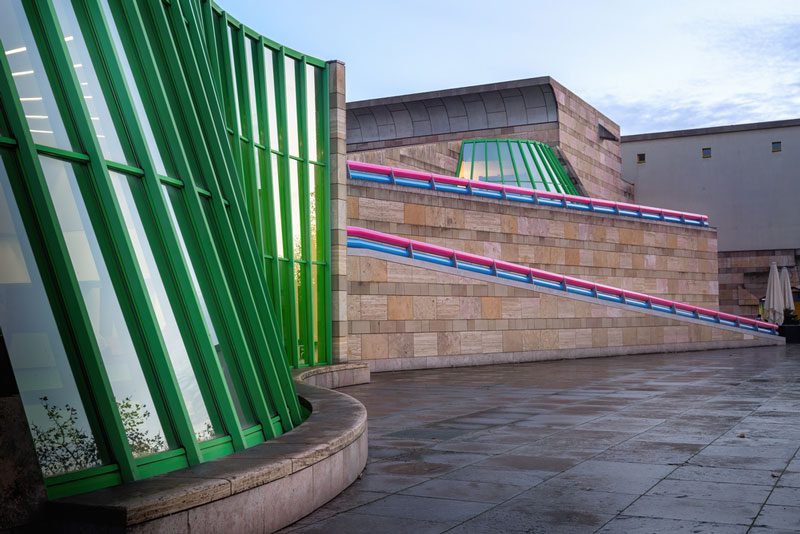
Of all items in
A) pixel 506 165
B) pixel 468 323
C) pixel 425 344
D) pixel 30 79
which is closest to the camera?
pixel 30 79

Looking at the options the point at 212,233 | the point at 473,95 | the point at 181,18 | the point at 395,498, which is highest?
the point at 473,95

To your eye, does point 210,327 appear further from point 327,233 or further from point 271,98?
point 327,233

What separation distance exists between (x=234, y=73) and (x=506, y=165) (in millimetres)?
24807

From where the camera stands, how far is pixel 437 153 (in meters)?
40.0

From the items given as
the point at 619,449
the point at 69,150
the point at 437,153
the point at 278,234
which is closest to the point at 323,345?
the point at 278,234

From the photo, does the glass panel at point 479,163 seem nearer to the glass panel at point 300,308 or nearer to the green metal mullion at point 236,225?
the glass panel at point 300,308

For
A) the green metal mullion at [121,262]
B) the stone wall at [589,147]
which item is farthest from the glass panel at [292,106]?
the stone wall at [589,147]

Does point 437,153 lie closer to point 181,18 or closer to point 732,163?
Answer: point 732,163

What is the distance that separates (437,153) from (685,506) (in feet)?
109

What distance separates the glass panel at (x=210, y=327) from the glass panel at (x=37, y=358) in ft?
6.00

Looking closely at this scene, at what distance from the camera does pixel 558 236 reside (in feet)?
109

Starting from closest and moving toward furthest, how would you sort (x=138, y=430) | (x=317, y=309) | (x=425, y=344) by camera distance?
(x=138, y=430) < (x=317, y=309) < (x=425, y=344)

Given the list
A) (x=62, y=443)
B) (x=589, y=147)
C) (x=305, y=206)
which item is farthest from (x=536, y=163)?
(x=62, y=443)

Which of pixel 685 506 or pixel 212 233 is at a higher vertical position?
pixel 212 233
